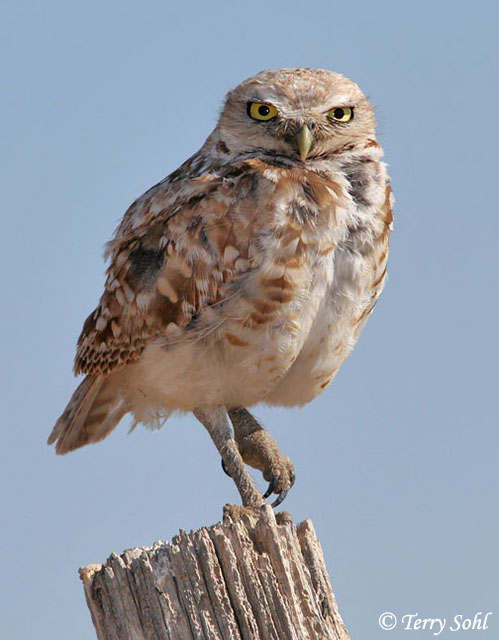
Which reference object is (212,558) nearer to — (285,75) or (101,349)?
(101,349)

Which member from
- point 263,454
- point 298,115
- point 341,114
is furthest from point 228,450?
point 341,114

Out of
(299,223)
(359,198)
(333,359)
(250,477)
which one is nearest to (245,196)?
(299,223)

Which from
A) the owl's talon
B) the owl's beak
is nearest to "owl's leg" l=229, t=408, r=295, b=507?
the owl's talon

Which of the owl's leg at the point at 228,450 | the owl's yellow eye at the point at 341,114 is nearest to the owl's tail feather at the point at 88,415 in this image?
the owl's leg at the point at 228,450

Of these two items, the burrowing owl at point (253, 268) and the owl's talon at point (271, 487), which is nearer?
the burrowing owl at point (253, 268)

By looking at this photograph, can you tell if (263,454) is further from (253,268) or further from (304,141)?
(304,141)

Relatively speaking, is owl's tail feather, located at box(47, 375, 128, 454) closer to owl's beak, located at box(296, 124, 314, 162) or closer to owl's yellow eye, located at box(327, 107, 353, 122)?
owl's beak, located at box(296, 124, 314, 162)

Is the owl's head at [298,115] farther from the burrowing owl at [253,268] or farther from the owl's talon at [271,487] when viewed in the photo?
the owl's talon at [271,487]
